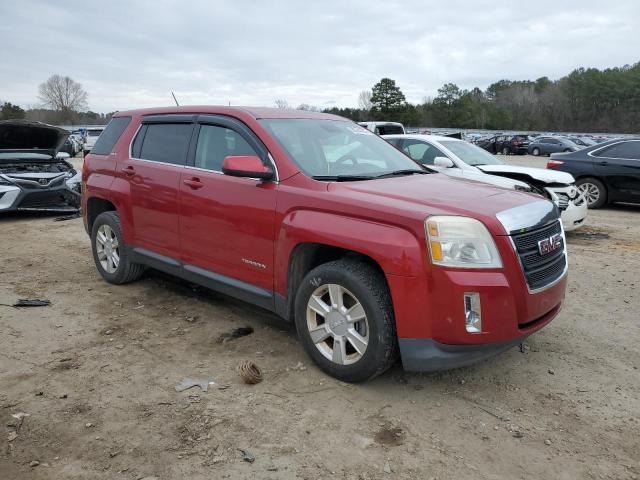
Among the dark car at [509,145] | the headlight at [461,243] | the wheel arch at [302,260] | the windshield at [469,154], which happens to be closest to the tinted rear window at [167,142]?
the wheel arch at [302,260]

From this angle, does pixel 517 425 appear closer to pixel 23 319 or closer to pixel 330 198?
pixel 330 198

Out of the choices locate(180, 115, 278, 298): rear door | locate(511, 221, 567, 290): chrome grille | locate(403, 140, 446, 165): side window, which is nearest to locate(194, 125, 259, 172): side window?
locate(180, 115, 278, 298): rear door

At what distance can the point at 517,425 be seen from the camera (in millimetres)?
3094

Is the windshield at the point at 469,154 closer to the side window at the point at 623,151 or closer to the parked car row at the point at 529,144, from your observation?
the side window at the point at 623,151

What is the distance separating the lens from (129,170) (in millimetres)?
5188

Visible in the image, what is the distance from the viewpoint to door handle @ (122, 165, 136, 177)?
16.9ft

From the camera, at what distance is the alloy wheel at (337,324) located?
3402mm

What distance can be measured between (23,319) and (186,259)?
156 cm

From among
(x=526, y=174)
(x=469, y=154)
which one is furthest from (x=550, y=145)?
(x=526, y=174)

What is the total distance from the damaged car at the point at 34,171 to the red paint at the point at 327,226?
17.6 ft

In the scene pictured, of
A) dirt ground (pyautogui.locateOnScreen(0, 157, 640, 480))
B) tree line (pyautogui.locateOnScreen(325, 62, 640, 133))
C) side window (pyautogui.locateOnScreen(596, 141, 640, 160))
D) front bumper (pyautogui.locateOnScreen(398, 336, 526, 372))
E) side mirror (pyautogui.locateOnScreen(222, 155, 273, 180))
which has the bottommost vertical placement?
dirt ground (pyautogui.locateOnScreen(0, 157, 640, 480))

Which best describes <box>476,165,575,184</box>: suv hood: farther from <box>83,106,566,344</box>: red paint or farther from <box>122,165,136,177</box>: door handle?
<box>122,165,136,177</box>: door handle

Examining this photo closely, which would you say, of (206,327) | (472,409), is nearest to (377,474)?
(472,409)

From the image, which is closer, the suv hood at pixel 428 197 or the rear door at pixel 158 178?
the suv hood at pixel 428 197
